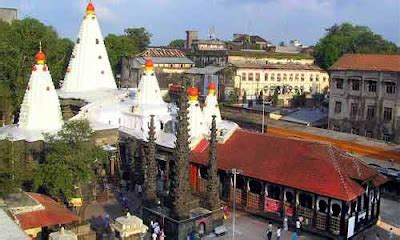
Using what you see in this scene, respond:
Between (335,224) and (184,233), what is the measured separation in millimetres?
7455

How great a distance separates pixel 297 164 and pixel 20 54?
29150 mm

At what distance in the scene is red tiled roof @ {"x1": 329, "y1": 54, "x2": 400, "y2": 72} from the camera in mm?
41584

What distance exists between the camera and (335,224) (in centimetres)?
2362

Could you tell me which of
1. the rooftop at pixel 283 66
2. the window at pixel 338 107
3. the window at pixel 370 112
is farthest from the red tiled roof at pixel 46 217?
the rooftop at pixel 283 66

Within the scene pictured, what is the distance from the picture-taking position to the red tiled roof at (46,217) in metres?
19.5

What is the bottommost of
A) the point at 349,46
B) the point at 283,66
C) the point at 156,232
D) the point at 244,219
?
the point at 244,219

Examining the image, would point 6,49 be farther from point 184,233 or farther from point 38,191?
point 184,233

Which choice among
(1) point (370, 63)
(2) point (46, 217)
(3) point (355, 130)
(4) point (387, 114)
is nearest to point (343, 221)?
(2) point (46, 217)

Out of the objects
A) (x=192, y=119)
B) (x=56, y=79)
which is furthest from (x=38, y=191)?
(x=56, y=79)

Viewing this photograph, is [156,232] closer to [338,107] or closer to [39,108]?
[39,108]

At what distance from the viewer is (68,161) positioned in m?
24.0

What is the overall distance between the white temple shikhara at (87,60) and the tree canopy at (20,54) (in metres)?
4.38

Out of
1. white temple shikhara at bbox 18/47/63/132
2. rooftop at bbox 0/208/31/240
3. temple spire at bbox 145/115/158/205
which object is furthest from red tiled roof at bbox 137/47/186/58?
→ rooftop at bbox 0/208/31/240

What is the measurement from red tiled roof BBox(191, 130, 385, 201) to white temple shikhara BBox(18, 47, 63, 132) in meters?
10.5
